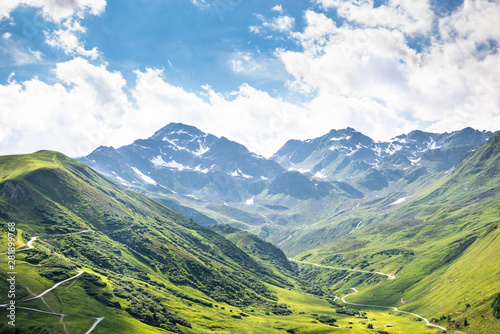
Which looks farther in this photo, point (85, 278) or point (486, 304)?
point (486, 304)

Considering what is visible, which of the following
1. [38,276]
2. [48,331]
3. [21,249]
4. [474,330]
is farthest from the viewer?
[474,330]

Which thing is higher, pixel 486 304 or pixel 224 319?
pixel 486 304

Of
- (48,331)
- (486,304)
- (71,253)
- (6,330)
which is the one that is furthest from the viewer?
(71,253)

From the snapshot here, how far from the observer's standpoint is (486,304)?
176 meters

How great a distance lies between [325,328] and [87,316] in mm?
131806

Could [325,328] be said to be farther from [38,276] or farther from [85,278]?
[38,276]

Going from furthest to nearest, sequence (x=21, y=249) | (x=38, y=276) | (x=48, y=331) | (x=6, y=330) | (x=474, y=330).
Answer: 1. (x=474, y=330)
2. (x=21, y=249)
3. (x=38, y=276)
4. (x=48, y=331)
5. (x=6, y=330)

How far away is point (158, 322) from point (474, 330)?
160m

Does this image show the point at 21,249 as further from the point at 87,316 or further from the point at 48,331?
the point at 48,331

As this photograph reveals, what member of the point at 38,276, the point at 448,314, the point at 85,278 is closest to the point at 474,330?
the point at 448,314

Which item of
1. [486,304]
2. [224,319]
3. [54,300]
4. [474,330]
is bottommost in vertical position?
[224,319]

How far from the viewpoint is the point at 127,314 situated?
12875cm

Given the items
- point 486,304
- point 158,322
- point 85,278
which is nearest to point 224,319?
point 158,322

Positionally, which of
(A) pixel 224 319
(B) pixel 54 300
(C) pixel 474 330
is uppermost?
(C) pixel 474 330
